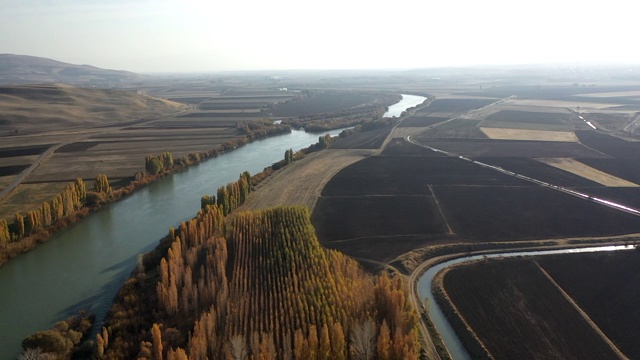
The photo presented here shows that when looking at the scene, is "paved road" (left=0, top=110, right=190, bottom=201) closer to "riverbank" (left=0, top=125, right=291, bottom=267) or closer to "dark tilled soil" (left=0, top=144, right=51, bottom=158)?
"dark tilled soil" (left=0, top=144, right=51, bottom=158)

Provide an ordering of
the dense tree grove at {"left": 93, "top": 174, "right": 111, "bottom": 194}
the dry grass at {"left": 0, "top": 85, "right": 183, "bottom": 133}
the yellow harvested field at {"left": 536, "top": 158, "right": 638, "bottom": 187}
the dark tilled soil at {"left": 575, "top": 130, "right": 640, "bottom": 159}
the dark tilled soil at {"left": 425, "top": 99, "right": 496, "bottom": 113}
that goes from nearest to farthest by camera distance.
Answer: the dense tree grove at {"left": 93, "top": 174, "right": 111, "bottom": 194}, the yellow harvested field at {"left": 536, "top": 158, "right": 638, "bottom": 187}, the dark tilled soil at {"left": 575, "top": 130, "right": 640, "bottom": 159}, the dry grass at {"left": 0, "top": 85, "right": 183, "bottom": 133}, the dark tilled soil at {"left": 425, "top": 99, "right": 496, "bottom": 113}

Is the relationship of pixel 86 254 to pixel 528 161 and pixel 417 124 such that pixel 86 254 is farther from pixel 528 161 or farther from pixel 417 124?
pixel 417 124

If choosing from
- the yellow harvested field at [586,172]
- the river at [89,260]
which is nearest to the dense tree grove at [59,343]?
the river at [89,260]

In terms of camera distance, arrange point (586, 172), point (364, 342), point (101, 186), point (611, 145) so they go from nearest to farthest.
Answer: point (364, 342), point (101, 186), point (586, 172), point (611, 145)

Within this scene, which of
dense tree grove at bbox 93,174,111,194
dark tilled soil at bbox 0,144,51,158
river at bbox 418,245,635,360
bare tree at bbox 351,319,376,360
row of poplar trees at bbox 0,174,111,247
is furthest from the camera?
dark tilled soil at bbox 0,144,51,158

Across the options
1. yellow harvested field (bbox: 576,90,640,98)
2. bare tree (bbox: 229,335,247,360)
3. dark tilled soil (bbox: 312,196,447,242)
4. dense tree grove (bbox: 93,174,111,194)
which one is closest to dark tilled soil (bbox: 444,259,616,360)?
dark tilled soil (bbox: 312,196,447,242)

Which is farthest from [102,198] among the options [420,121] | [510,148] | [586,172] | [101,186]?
[420,121]

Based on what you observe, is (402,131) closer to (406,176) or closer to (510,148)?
(510,148)
